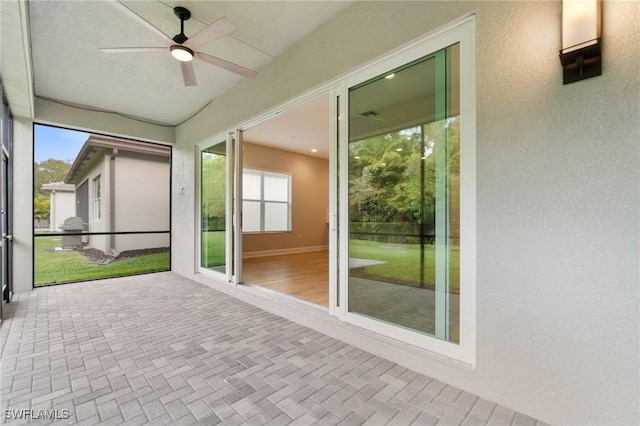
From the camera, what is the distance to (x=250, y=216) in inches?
324

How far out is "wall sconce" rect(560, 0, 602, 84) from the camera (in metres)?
1.42

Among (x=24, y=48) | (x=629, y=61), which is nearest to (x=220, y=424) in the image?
(x=629, y=61)

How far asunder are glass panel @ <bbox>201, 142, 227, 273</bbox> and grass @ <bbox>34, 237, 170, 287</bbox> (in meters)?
1.91

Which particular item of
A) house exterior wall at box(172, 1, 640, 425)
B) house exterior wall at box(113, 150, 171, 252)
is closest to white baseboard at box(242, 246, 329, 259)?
house exterior wall at box(113, 150, 171, 252)

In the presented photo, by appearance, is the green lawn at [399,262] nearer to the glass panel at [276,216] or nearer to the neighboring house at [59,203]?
the glass panel at [276,216]

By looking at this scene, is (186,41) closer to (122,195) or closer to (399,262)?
(399,262)

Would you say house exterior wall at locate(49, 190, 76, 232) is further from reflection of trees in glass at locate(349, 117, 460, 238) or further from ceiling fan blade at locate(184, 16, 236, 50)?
reflection of trees in glass at locate(349, 117, 460, 238)

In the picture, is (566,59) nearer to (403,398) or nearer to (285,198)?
(403,398)

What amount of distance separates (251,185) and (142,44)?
5.14m

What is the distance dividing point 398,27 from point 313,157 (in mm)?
7305

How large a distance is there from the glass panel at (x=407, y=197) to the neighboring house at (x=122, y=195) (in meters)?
6.92

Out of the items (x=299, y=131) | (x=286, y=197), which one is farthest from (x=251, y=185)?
(x=299, y=131)

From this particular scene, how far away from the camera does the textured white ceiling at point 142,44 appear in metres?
2.68

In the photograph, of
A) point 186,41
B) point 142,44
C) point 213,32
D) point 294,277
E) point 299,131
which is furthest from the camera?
point 299,131
